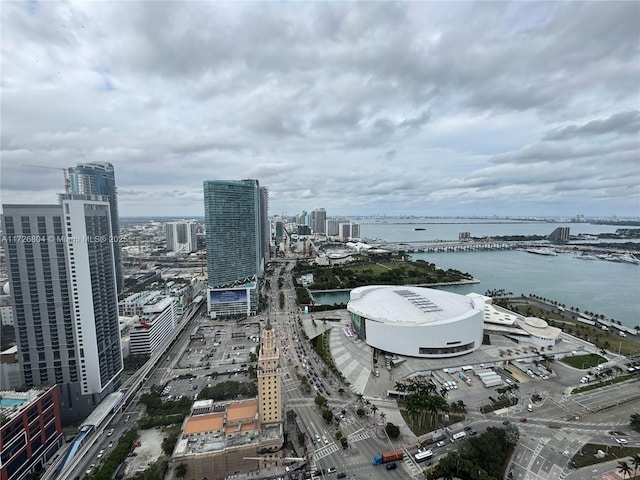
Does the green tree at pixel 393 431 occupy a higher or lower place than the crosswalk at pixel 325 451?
higher

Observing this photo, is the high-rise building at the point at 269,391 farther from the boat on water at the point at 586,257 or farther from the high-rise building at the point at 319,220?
the high-rise building at the point at 319,220

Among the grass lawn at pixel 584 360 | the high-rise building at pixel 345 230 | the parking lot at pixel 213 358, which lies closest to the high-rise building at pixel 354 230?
the high-rise building at pixel 345 230

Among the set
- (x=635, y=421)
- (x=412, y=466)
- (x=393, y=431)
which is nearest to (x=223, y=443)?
(x=393, y=431)

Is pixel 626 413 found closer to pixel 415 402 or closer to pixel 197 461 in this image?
pixel 415 402

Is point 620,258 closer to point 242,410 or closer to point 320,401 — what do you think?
point 320,401

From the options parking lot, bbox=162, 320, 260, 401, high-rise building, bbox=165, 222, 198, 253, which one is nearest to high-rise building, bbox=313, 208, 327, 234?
high-rise building, bbox=165, 222, 198, 253

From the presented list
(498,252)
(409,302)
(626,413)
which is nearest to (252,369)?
(409,302)
